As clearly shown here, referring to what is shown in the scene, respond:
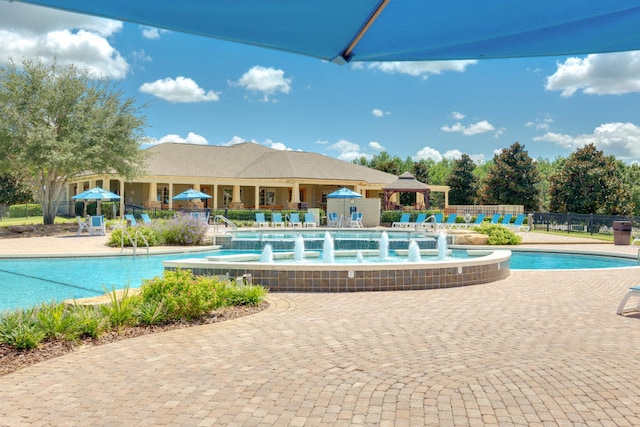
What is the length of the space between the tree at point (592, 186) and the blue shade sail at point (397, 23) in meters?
34.7

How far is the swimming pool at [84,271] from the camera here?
10.1m

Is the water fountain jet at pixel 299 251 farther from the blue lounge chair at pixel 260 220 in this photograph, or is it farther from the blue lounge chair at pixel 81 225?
the blue lounge chair at pixel 260 220

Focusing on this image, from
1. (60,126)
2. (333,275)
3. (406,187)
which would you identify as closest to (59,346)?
(333,275)

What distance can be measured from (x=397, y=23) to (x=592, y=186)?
117 ft

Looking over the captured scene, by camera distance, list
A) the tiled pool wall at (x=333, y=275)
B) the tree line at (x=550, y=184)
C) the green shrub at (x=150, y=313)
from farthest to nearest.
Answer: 1. the tree line at (x=550, y=184)
2. the tiled pool wall at (x=333, y=275)
3. the green shrub at (x=150, y=313)

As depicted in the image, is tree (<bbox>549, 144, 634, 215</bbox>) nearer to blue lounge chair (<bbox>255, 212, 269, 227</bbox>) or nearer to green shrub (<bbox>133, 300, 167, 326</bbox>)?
blue lounge chair (<bbox>255, 212, 269, 227</bbox>)

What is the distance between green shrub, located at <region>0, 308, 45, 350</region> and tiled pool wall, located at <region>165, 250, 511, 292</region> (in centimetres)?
352

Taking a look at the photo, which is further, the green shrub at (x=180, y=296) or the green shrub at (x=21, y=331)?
the green shrub at (x=180, y=296)

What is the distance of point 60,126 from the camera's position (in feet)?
86.6

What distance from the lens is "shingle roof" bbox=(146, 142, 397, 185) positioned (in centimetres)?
3775

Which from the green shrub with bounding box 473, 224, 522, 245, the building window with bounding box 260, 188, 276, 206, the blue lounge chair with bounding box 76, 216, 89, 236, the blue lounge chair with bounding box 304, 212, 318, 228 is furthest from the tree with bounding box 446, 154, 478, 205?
the blue lounge chair with bounding box 76, 216, 89, 236

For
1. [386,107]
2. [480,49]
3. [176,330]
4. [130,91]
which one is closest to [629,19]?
[480,49]

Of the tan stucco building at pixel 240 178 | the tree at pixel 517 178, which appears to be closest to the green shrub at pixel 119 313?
the tan stucco building at pixel 240 178

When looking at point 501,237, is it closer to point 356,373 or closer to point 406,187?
point 406,187
